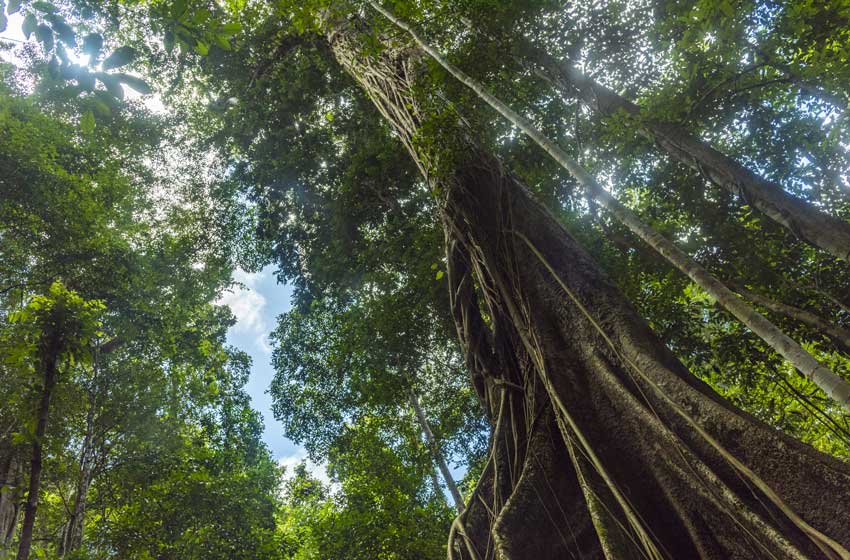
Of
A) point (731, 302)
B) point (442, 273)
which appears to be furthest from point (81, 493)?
point (731, 302)

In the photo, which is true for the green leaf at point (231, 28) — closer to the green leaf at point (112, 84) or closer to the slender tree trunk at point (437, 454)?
the green leaf at point (112, 84)

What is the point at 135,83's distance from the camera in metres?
1.28

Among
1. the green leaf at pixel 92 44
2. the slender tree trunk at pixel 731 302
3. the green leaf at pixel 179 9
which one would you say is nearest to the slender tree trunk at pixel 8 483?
the green leaf at pixel 92 44

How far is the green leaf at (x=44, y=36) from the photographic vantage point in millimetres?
1365

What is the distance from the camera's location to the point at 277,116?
24.3ft

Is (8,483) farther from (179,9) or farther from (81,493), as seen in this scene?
(179,9)

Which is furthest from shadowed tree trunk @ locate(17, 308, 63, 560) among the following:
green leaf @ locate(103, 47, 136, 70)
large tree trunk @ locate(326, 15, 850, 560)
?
green leaf @ locate(103, 47, 136, 70)

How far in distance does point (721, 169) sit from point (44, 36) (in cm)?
391

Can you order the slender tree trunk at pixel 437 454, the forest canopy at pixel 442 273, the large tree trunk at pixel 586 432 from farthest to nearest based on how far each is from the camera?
the slender tree trunk at pixel 437 454
the forest canopy at pixel 442 273
the large tree trunk at pixel 586 432

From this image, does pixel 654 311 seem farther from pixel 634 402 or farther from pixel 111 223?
pixel 111 223

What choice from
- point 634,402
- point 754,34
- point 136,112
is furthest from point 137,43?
point 634,402

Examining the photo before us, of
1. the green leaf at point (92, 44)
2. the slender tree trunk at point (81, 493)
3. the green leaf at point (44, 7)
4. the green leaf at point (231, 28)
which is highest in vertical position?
the slender tree trunk at point (81, 493)

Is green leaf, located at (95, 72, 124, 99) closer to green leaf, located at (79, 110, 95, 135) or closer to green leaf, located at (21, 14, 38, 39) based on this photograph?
green leaf, located at (79, 110, 95, 135)

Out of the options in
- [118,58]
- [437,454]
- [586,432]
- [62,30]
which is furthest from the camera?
[437,454]
